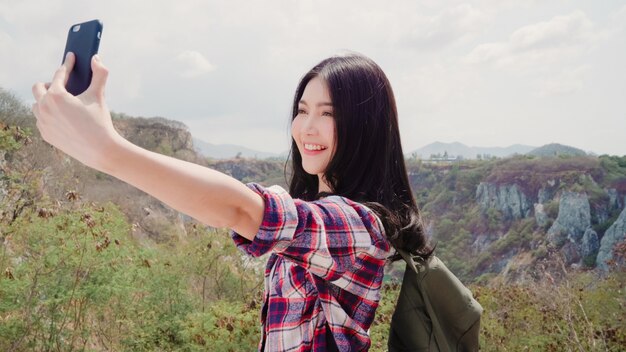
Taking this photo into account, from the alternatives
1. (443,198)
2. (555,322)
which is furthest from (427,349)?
(443,198)

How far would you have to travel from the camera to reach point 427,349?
36.6 inches

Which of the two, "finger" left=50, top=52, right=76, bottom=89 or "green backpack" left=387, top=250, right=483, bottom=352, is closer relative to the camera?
"finger" left=50, top=52, right=76, bottom=89

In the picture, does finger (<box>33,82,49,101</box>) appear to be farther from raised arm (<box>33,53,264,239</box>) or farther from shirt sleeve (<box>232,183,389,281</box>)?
shirt sleeve (<box>232,183,389,281</box>)

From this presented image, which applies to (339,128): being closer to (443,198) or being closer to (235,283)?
(235,283)

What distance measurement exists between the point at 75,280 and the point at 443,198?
4928cm

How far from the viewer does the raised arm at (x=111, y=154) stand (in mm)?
627

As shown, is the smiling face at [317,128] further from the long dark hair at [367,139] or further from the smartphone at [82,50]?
the smartphone at [82,50]

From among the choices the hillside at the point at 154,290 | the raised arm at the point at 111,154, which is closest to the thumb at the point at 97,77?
the raised arm at the point at 111,154

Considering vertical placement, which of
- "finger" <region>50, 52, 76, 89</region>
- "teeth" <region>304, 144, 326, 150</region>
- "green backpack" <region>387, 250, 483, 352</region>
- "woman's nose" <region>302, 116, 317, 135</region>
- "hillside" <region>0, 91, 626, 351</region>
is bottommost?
"hillside" <region>0, 91, 626, 351</region>

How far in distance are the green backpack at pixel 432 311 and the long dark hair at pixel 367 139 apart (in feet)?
0.29

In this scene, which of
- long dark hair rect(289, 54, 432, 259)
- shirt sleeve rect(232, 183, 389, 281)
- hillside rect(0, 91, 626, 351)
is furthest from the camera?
hillside rect(0, 91, 626, 351)

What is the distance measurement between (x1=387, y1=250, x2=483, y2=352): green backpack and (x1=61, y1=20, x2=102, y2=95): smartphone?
618 millimetres

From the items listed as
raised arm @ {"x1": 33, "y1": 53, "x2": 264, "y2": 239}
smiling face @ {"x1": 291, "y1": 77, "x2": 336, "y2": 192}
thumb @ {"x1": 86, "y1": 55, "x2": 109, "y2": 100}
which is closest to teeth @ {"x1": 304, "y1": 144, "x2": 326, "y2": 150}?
smiling face @ {"x1": 291, "y1": 77, "x2": 336, "y2": 192}

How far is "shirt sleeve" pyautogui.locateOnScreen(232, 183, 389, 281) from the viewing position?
76cm
